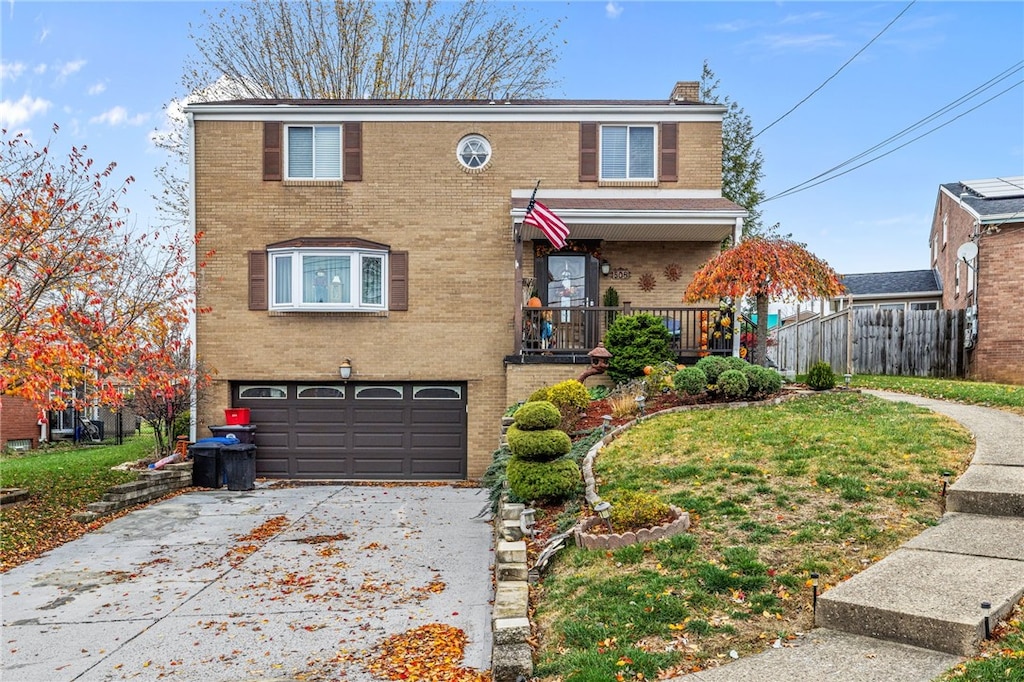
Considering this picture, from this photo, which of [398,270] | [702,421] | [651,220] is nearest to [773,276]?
[651,220]

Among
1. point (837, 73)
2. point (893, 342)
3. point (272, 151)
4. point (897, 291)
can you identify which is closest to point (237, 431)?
point (272, 151)

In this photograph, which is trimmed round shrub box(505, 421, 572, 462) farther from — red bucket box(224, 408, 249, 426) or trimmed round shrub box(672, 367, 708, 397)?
red bucket box(224, 408, 249, 426)

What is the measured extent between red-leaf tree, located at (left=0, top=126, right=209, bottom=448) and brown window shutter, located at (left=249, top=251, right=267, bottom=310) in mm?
2781

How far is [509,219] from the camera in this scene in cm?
1456

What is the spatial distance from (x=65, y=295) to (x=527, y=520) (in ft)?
24.2

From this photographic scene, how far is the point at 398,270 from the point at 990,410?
35.8ft

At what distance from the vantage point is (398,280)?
47.6 ft

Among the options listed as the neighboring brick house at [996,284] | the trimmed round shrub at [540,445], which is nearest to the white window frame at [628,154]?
the trimmed round shrub at [540,445]

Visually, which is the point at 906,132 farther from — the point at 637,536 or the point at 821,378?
the point at 637,536

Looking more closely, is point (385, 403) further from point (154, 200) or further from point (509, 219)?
point (154, 200)

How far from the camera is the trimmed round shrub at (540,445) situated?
7484 millimetres

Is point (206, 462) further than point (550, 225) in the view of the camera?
Yes

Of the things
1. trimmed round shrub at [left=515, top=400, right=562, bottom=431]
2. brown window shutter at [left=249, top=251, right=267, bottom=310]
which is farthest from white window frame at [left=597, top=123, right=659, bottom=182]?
trimmed round shrub at [left=515, top=400, right=562, bottom=431]

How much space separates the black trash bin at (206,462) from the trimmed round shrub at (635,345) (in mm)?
7806
